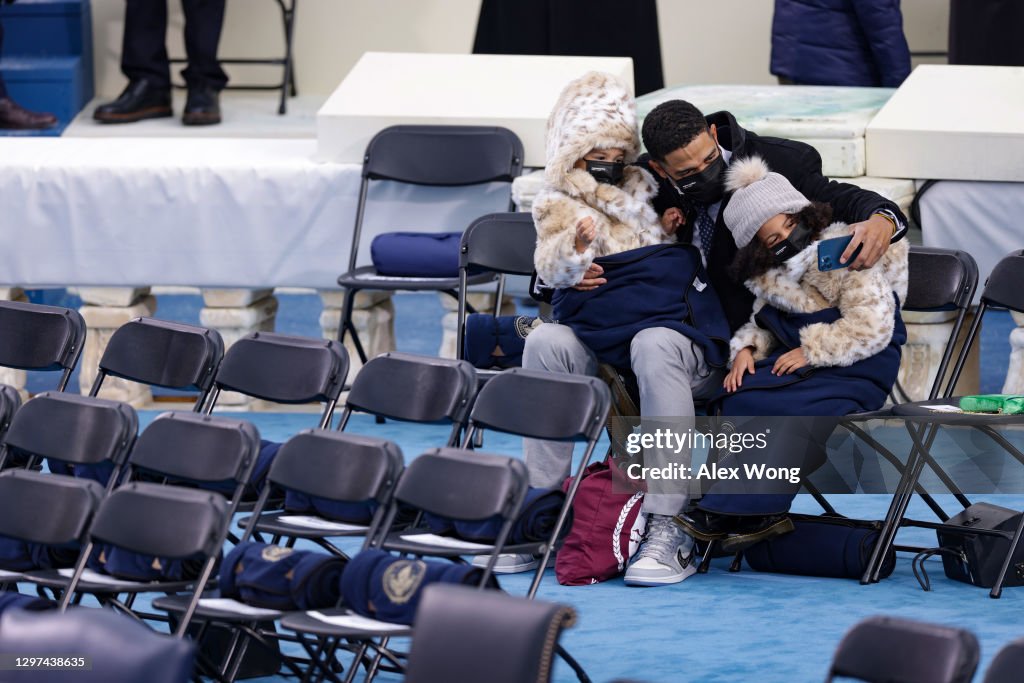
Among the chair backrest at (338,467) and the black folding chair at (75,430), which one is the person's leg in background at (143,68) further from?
the chair backrest at (338,467)

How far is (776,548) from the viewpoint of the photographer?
4.47 metres

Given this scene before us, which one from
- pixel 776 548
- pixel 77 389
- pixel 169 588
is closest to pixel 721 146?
pixel 776 548

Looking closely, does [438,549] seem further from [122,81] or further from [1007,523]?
[122,81]

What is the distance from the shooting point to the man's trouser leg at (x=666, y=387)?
434 cm

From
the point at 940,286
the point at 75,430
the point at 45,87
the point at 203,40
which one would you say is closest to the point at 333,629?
the point at 75,430

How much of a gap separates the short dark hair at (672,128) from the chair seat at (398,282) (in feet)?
4.91

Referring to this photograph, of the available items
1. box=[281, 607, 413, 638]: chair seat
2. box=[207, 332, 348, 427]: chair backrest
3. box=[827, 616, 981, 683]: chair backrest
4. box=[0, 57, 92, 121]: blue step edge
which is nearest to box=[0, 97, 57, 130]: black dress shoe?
box=[0, 57, 92, 121]: blue step edge

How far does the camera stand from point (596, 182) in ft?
15.0

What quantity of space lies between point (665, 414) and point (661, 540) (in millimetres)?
348

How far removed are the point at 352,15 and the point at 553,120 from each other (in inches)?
232

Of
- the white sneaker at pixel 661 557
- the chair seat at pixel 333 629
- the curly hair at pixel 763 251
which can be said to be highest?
the curly hair at pixel 763 251

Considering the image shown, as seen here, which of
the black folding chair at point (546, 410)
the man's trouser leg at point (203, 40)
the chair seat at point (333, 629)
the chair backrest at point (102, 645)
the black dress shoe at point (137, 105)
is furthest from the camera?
the black dress shoe at point (137, 105)

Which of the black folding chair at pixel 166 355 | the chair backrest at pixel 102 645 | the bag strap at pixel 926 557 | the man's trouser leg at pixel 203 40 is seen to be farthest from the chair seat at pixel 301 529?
the man's trouser leg at pixel 203 40

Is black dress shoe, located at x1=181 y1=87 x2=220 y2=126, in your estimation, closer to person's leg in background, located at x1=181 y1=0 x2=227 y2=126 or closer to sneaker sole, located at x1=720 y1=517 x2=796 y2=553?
person's leg in background, located at x1=181 y1=0 x2=227 y2=126
